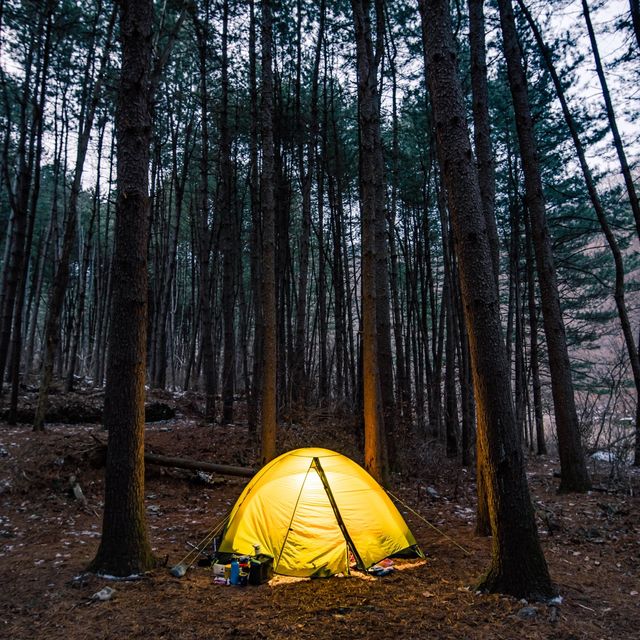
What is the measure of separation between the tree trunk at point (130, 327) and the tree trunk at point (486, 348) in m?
2.93

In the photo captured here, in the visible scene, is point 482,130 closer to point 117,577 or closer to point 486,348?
point 486,348

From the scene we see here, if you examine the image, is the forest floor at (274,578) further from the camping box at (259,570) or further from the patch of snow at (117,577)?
the camping box at (259,570)

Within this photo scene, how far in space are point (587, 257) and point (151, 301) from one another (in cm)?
1715

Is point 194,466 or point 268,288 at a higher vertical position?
point 268,288

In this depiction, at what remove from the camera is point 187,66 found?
1482cm

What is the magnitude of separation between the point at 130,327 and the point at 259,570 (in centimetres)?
269

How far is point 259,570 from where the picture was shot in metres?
4.45

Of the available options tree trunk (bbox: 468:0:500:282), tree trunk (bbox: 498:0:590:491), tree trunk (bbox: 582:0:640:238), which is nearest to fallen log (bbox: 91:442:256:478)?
tree trunk (bbox: 468:0:500:282)

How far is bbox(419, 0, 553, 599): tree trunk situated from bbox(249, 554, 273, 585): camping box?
2.04 metres

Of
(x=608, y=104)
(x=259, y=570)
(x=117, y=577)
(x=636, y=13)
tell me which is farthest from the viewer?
(x=608, y=104)

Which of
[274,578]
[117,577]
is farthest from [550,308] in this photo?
[117,577]

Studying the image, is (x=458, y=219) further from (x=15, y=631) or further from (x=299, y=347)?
(x=299, y=347)

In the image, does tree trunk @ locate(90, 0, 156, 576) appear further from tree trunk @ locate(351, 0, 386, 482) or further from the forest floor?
tree trunk @ locate(351, 0, 386, 482)

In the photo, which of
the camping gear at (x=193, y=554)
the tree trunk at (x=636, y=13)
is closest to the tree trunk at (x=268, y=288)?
the camping gear at (x=193, y=554)
